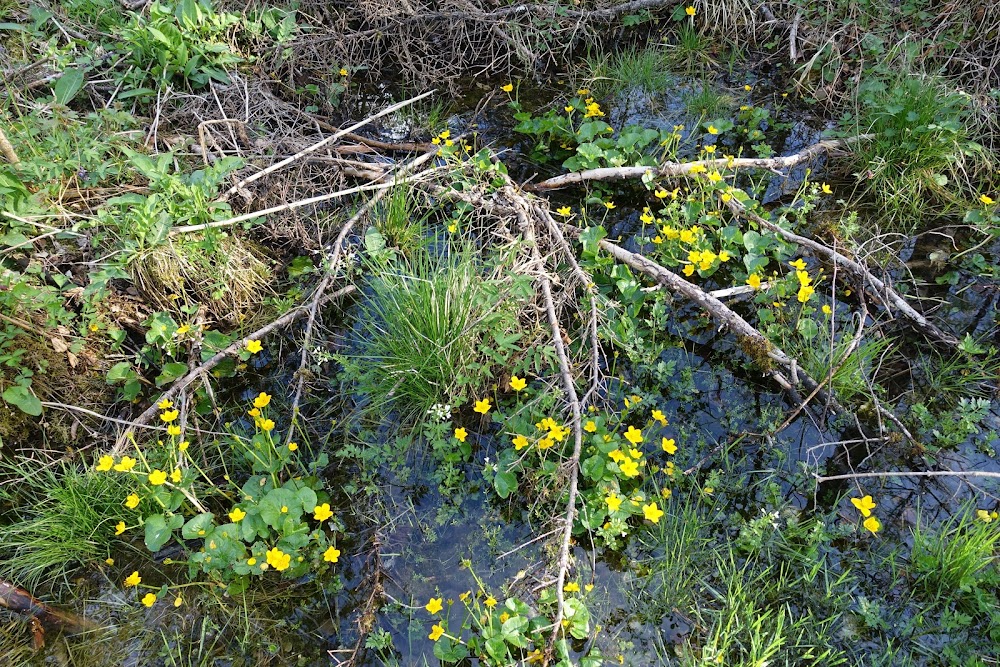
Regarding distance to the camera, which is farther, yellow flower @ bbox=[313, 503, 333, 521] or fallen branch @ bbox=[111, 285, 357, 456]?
fallen branch @ bbox=[111, 285, 357, 456]

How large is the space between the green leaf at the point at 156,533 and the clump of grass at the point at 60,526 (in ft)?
0.64

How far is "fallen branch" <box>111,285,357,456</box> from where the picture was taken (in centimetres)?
261

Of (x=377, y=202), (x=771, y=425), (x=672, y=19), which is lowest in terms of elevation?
(x=771, y=425)

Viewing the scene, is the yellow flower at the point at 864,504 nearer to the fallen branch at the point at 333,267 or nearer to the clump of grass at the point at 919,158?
the clump of grass at the point at 919,158

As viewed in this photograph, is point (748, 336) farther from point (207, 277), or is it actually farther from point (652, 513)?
point (207, 277)

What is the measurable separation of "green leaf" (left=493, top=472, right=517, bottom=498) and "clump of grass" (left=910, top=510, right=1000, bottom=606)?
4.48ft

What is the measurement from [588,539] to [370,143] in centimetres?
256

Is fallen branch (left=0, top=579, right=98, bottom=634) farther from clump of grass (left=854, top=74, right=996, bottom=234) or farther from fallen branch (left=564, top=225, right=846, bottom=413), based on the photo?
clump of grass (left=854, top=74, right=996, bottom=234)

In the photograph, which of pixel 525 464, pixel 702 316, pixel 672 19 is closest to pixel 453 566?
pixel 525 464

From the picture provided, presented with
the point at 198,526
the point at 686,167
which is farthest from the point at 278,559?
the point at 686,167

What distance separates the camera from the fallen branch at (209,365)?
2.61m

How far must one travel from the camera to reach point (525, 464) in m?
2.54

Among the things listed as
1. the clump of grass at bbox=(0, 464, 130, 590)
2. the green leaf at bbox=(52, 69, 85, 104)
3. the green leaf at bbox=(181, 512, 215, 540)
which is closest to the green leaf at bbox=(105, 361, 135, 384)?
the clump of grass at bbox=(0, 464, 130, 590)

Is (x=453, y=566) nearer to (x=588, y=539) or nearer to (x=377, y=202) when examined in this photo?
(x=588, y=539)
